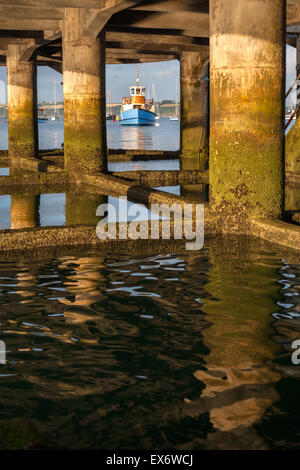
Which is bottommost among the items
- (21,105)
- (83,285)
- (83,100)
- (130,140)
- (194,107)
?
(83,285)

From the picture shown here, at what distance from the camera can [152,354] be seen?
5.06 m

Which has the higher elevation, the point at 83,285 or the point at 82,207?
the point at 82,207

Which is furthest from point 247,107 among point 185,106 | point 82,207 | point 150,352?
point 185,106

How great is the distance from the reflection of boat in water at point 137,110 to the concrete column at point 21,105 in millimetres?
110212

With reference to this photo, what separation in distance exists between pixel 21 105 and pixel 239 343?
79.9 feet

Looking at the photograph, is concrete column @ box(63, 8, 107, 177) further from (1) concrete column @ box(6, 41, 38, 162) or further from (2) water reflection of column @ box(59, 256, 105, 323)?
(2) water reflection of column @ box(59, 256, 105, 323)

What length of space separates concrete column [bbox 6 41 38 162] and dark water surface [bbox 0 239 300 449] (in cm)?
2069

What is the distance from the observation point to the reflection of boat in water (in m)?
139

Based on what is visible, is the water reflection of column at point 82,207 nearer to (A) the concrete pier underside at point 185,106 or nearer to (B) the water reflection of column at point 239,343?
(A) the concrete pier underside at point 185,106

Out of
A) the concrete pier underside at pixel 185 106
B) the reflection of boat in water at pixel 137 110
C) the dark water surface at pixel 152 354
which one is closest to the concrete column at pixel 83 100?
the concrete pier underside at pixel 185 106

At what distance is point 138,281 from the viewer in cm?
725

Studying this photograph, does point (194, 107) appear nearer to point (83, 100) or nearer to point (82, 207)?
point (83, 100)
